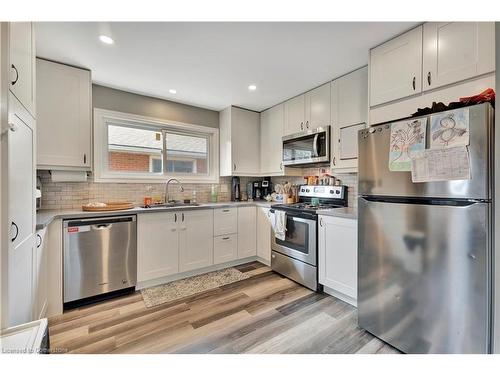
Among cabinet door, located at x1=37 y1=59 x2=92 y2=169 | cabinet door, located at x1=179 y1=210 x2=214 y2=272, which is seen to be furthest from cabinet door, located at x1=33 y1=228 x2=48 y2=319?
cabinet door, located at x1=179 y1=210 x2=214 y2=272

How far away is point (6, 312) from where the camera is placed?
98cm

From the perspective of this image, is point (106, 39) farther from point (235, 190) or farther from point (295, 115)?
point (235, 190)

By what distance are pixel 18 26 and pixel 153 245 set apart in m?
2.04

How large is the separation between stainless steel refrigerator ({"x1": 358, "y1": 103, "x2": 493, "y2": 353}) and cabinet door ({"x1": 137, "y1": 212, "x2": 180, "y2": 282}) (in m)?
2.01

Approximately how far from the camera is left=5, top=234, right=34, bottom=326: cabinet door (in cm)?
103

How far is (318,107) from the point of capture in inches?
108

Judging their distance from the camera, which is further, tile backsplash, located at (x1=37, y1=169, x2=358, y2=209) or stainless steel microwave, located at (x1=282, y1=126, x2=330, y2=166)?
stainless steel microwave, located at (x1=282, y1=126, x2=330, y2=166)

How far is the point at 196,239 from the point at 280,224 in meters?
1.10

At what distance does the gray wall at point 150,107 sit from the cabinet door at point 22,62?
4.41ft

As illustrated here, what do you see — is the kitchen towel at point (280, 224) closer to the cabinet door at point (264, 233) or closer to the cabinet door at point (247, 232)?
the cabinet door at point (264, 233)

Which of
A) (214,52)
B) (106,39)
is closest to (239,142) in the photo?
(214,52)

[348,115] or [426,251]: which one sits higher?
[348,115]

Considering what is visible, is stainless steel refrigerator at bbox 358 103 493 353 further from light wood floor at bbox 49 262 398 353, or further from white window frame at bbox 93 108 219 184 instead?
white window frame at bbox 93 108 219 184

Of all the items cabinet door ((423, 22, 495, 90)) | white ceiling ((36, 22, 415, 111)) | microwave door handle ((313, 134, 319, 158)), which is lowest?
microwave door handle ((313, 134, 319, 158))
